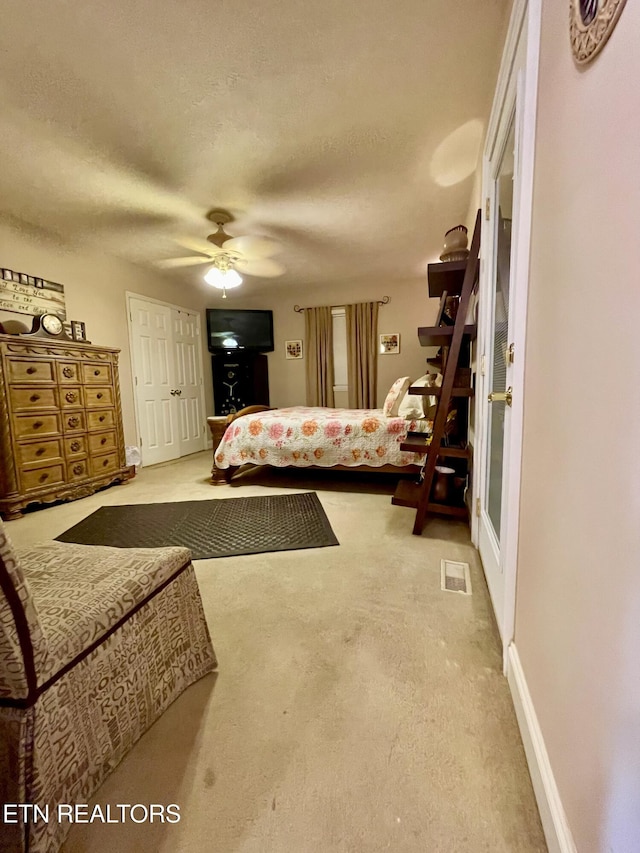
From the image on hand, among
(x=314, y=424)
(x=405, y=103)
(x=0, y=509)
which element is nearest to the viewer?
(x=405, y=103)

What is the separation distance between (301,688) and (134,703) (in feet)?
1.58

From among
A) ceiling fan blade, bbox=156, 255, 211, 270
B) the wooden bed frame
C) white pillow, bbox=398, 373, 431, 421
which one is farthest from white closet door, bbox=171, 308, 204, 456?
white pillow, bbox=398, 373, 431, 421

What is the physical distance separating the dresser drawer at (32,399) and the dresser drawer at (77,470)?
511 millimetres

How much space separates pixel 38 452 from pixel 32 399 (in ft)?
1.41

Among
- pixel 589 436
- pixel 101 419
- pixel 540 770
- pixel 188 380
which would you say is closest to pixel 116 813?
pixel 540 770

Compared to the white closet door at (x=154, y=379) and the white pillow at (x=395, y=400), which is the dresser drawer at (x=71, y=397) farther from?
the white pillow at (x=395, y=400)

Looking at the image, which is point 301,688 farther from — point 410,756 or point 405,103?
point 405,103

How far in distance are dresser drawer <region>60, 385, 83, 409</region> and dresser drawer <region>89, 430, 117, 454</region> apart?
0.32 meters

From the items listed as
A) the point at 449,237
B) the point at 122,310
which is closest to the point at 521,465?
the point at 449,237

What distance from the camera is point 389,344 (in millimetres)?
4926

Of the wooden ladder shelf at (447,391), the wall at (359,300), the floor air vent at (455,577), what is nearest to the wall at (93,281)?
the wall at (359,300)

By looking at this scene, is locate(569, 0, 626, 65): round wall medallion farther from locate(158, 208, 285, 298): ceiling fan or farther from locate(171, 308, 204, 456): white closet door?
locate(171, 308, 204, 456): white closet door

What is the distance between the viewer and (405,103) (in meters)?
1.82

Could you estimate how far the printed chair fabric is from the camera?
66 centimetres
